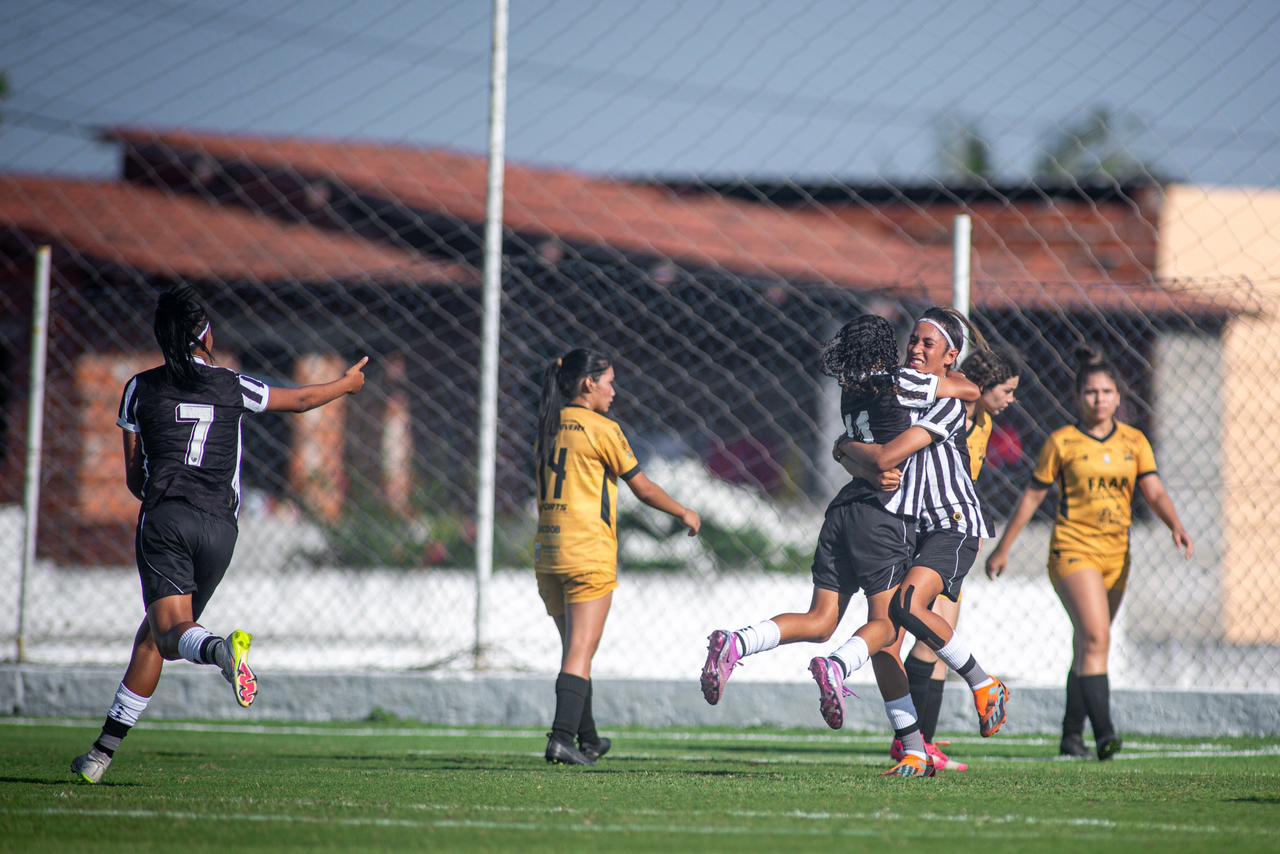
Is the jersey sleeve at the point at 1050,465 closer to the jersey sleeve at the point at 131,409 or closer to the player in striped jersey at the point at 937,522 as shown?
the player in striped jersey at the point at 937,522

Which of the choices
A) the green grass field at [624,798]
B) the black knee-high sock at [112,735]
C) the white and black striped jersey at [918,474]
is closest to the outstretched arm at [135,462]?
the black knee-high sock at [112,735]

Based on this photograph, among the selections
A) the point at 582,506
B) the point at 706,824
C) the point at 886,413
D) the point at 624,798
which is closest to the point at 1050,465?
the point at 886,413

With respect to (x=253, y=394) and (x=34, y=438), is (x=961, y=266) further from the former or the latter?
(x=34, y=438)

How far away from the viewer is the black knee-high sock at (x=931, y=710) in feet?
23.5

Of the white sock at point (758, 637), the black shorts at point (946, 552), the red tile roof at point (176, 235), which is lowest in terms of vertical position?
the white sock at point (758, 637)

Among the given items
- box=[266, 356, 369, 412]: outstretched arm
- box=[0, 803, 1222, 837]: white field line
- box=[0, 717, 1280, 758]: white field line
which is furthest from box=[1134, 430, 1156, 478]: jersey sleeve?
box=[266, 356, 369, 412]: outstretched arm

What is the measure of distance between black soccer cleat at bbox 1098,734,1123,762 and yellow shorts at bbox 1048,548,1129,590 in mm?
718

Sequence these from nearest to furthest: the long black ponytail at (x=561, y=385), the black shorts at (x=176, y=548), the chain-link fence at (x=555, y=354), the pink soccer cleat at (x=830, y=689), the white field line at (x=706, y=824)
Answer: the white field line at (x=706, y=824), the pink soccer cleat at (x=830, y=689), the black shorts at (x=176, y=548), the long black ponytail at (x=561, y=385), the chain-link fence at (x=555, y=354)

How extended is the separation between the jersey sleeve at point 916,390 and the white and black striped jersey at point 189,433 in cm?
244

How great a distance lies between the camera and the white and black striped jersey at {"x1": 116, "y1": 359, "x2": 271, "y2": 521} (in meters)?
5.93

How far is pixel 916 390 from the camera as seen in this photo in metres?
6.16

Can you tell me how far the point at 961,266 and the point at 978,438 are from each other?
5.92 ft

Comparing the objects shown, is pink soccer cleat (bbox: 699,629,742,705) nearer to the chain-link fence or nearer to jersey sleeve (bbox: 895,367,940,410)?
jersey sleeve (bbox: 895,367,940,410)

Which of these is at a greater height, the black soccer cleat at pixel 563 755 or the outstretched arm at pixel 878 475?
the outstretched arm at pixel 878 475
